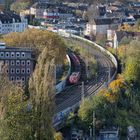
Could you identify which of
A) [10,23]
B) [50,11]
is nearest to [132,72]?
[10,23]

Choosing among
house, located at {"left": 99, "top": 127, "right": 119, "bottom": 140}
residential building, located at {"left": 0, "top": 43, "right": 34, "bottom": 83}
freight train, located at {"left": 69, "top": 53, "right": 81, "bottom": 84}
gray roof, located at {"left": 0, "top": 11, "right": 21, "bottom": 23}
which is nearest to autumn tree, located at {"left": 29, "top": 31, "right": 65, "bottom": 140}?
house, located at {"left": 99, "top": 127, "right": 119, "bottom": 140}

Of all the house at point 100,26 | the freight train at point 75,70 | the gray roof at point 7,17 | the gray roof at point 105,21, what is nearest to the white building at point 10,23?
the gray roof at point 7,17

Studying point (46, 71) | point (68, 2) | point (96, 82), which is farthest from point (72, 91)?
point (68, 2)

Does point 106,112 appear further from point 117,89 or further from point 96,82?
point 96,82

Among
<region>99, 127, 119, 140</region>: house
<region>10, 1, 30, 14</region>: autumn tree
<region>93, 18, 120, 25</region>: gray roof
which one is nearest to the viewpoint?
<region>99, 127, 119, 140</region>: house

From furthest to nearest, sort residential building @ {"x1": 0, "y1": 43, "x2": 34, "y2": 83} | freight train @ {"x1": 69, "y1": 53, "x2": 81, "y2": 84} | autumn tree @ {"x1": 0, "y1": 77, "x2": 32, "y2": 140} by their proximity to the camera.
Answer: freight train @ {"x1": 69, "y1": 53, "x2": 81, "y2": 84} < residential building @ {"x1": 0, "y1": 43, "x2": 34, "y2": 83} < autumn tree @ {"x1": 0, "y1": 77, "x2": 32, "y2": 140}

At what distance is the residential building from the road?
5.13ft

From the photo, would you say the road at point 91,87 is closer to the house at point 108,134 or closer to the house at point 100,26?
the house at point 108,134

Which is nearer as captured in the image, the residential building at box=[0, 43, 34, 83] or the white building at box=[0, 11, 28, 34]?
the residential building at box=[0, 43, 34, 83]

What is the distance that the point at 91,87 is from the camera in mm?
19609

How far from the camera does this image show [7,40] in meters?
21.7

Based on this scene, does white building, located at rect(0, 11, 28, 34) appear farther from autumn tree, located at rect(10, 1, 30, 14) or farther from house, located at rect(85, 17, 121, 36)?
autumn tree, located at rect(10, 1, 30, 14)

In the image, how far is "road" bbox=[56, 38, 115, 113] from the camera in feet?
57.3

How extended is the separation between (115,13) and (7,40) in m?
19.2
